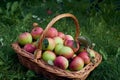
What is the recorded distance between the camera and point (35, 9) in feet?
17.4

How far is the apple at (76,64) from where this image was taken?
340 cm

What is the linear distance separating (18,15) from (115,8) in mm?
1441

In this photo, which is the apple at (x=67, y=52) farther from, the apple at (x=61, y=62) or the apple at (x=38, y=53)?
the apple at (x=38, y=53)

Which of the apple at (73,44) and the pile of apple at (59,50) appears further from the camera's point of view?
the apple at (73,44)

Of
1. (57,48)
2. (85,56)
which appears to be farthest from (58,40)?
(85,56)

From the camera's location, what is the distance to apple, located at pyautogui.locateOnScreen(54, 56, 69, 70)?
132 inches

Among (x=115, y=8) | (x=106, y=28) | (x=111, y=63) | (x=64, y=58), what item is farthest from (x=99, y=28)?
(x=64, y=58)

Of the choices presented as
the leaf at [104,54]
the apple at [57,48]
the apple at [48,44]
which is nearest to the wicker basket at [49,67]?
the apple at [48,44]

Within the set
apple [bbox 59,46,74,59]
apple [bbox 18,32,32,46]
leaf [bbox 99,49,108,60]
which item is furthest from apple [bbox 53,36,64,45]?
leaf [bbox 99,49,108,60]

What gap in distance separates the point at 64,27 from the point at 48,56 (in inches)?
53.4

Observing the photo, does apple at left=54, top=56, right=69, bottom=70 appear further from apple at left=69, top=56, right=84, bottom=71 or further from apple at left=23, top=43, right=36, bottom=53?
apple at left=23, top=43, right=36, bottom=53

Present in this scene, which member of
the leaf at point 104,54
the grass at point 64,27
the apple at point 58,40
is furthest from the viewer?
the leaf at point 104,54

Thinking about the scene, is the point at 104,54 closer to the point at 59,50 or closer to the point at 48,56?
the point at 59,50

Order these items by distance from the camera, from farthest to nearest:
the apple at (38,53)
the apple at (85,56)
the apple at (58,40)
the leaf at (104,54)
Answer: the leaf at (104,54)
the apple at (58,40)
the apple at (85,56)
the apple at (38,53)
